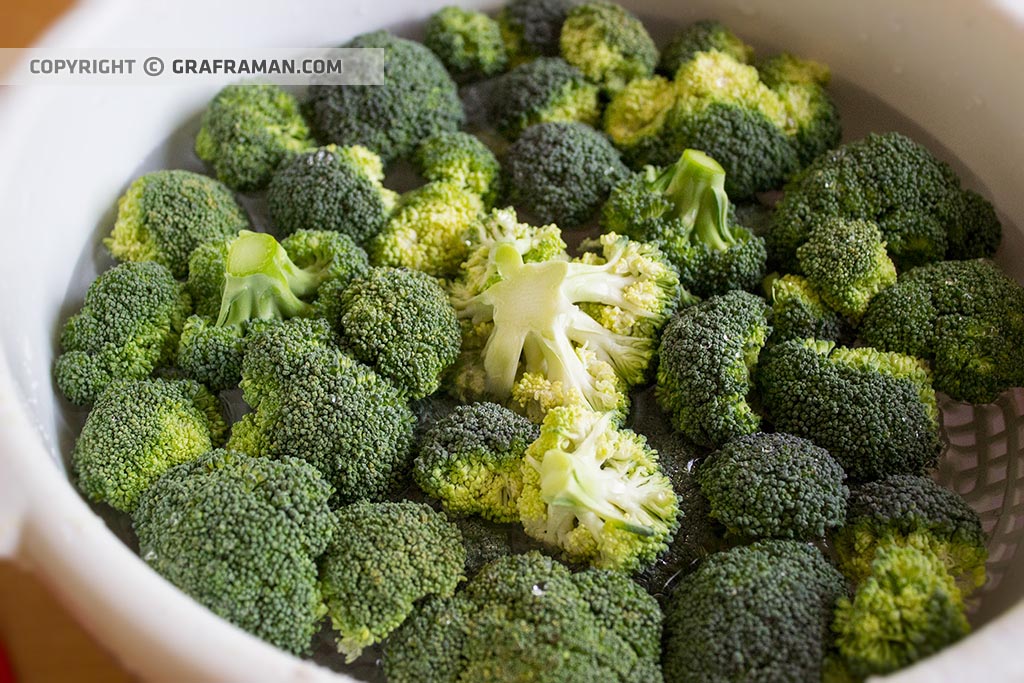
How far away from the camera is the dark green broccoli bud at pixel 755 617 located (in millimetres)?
892

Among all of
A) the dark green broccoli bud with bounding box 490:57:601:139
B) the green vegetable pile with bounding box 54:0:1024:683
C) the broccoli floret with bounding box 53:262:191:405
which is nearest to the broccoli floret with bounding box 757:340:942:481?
the green vegetable pile with bounding box 54:0:1024:683

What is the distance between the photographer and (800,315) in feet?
4.01

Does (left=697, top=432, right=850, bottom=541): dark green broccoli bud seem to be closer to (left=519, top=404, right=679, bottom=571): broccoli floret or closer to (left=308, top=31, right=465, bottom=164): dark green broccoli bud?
(left=519, top=404, right=679, bottom=571): broccoli floret

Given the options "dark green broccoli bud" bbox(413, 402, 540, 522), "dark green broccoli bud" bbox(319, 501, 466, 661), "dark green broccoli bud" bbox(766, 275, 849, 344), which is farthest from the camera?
"dark green broccoli bud" bbox(766, 275, 849, 344)

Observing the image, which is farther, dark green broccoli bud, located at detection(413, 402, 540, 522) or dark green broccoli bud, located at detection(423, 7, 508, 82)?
dark green broccoli bud, located at detection(423, 7, 508, 82)

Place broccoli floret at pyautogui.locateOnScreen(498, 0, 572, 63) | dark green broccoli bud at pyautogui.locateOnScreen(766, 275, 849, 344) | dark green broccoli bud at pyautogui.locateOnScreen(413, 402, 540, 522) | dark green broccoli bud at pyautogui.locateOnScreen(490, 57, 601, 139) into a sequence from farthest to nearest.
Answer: broccoli floret at pyautogui.locateOnScreen(498, 0, 572, 63)
dark green broccoli bud at pyautogui.locateOnScreen(490, 57, 601, 139)
dark green broccoli bud at pyautogui.locateOnScreen(766, 275, 849, 344)
dark green broccoli bud at pyautogui.locateOnScreen(413, 402, 540, 522)

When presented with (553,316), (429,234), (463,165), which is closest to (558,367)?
(553,316)

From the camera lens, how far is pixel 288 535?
0.95 meters

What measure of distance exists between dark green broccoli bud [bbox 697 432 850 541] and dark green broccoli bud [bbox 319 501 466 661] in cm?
32

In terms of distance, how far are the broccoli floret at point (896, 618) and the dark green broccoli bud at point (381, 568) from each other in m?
0.42

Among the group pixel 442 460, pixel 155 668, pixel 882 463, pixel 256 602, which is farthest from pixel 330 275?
pixel 882 463

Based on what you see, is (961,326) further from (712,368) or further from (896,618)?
(896,618)

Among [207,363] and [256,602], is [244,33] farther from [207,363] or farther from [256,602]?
[256,602]

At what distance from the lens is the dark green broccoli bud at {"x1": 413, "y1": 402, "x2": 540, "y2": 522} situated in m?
1.06
